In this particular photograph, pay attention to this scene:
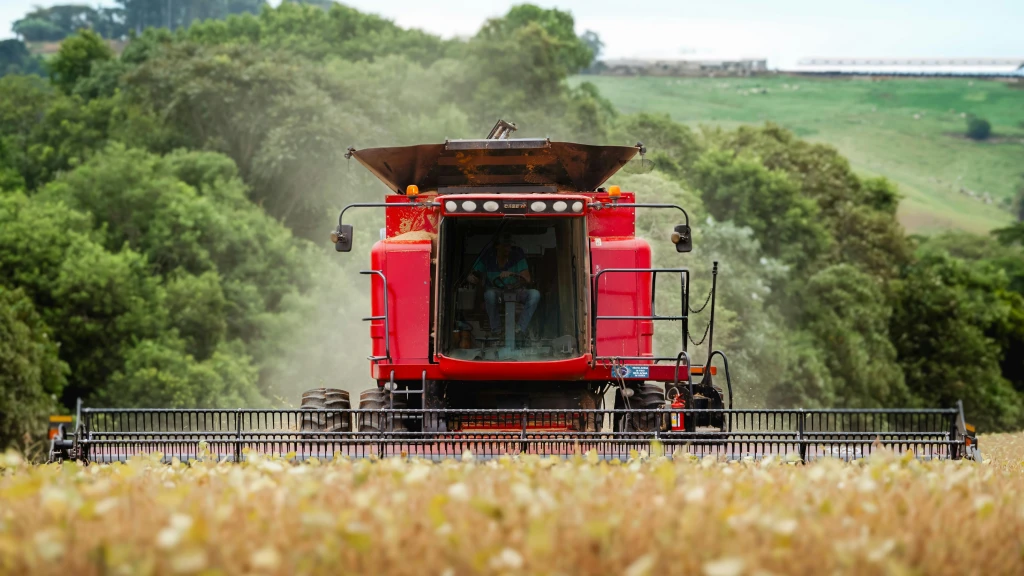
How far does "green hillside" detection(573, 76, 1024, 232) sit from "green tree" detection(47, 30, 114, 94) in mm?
39634

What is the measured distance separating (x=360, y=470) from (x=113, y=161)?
4320 centimetres

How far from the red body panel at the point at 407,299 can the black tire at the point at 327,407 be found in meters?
0.77

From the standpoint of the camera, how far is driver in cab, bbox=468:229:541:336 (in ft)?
41.0

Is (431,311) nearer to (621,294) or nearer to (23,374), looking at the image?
(621,294)

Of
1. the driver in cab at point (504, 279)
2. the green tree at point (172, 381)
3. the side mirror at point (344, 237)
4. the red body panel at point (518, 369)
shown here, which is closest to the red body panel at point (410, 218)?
the side mirror at point (344, 237)

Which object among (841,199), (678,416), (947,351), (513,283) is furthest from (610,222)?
(841,199)

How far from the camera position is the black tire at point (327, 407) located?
11641 mm

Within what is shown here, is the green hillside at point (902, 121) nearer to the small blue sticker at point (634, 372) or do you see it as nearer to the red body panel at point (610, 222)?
the red body panel at point (610, 222)

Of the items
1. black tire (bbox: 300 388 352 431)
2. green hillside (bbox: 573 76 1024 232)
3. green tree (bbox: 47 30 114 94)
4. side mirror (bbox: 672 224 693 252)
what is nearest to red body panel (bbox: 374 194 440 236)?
black tire (bbox: 300 388 352 431)

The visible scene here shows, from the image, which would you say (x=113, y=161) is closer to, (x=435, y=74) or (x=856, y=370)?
(x=435, y=74)

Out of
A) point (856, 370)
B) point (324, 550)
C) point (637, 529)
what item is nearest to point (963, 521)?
A: point (637, 529)

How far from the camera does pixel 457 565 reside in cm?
511

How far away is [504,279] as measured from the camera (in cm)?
1256

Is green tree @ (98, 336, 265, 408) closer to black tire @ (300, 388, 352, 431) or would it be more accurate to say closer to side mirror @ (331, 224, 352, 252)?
side mirror @ (331, 224, 352, 252)
